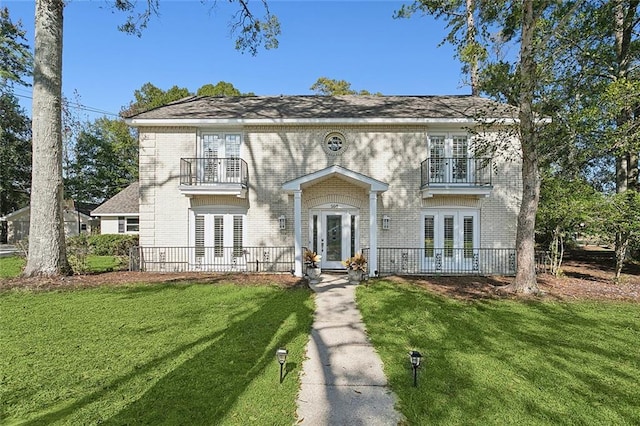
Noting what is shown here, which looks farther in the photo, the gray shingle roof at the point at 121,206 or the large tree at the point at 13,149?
the large tree at the point at 13,149

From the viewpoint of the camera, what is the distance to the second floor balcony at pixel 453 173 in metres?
13.0

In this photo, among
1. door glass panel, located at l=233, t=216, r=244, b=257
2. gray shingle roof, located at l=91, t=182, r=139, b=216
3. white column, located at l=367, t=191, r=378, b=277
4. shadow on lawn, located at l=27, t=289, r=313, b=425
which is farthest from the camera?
gray shingle roof, located at l=91, t=182, r=139, b=216

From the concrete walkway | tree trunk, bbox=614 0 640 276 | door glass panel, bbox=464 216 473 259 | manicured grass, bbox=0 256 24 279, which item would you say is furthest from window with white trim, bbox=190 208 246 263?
tree trunk, bbox=614 0 640 276

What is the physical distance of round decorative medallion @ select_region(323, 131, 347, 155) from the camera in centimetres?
1378

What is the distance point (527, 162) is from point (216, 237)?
1128cm

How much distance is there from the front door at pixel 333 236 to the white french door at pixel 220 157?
383cm

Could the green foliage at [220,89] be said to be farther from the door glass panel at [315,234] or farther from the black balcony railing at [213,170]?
the door glass panel at [315,234]

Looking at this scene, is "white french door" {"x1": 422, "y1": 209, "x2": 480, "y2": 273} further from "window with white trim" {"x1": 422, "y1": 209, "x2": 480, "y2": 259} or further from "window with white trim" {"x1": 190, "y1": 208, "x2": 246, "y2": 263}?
"window with white trim" {"x1": 190, "y1": 208, "x2": 246, "y2": 263}

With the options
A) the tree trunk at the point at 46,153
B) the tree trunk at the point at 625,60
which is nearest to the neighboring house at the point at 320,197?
the tree trunk at the point at 46,153

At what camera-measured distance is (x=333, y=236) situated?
44.9ft

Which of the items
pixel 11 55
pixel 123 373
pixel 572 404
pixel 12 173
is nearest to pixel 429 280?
pixel 572 404

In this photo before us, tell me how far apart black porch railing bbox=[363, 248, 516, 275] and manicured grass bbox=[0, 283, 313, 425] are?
588 centimetres

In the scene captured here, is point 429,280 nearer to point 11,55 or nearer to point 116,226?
point 116,226

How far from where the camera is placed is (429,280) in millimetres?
11625
